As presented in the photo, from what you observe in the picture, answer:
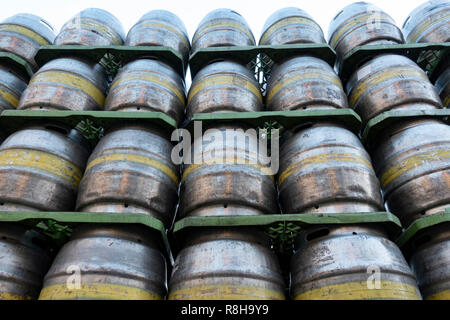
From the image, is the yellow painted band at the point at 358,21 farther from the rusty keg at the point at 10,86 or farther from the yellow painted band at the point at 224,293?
the rusty keg at the point at 10,86

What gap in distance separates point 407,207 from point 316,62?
2.92m

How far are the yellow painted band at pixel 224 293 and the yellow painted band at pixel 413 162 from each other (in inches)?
93.5

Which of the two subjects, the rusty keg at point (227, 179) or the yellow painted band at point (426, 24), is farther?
the yellow painted band at point (426, 24)

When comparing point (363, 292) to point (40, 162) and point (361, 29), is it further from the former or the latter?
point (361, 29)

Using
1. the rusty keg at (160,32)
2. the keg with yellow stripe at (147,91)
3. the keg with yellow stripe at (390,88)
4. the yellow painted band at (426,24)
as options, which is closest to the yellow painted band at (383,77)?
the keg with yellow stripe at (390,88)

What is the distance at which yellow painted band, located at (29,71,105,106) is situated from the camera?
6.13 m

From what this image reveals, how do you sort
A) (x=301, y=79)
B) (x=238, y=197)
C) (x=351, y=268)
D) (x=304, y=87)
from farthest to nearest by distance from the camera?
(x=301, y=79), (x=304, y=87), (x=238, y=197), (x=351, y=268)

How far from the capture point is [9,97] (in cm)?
652

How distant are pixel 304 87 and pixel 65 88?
3734 mm

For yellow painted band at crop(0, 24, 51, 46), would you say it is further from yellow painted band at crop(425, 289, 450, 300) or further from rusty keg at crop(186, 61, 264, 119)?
yellow painted band at crop(425, 289, 450, 300)

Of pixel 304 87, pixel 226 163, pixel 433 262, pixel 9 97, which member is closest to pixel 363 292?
pixel 433 262

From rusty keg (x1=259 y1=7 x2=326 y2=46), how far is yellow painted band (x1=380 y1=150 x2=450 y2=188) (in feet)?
10.4

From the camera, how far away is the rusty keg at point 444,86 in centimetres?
639
